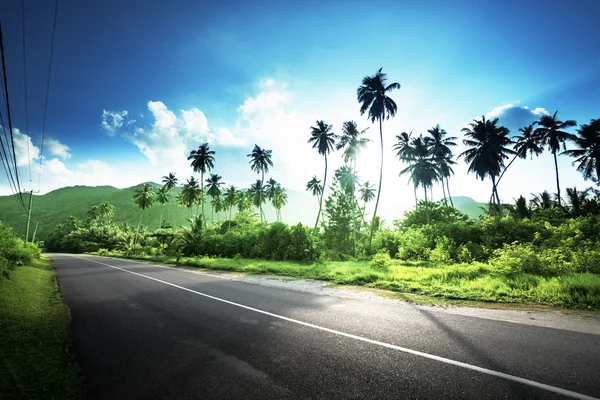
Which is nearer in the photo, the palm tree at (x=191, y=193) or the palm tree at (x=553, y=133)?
the palm tree at (x=553, y=133)

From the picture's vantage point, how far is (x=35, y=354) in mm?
5000

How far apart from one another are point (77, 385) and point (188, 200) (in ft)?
195

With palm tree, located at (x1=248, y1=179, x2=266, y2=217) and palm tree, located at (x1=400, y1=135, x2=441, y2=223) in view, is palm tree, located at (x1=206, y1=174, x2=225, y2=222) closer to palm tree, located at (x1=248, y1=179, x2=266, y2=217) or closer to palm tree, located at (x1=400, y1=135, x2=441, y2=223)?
palm tree, located at (x1=248, y1=179, x2=266, y2=217)

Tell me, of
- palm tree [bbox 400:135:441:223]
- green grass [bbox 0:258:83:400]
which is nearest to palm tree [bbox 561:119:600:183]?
palm tree [bbox 400:135:441:223]

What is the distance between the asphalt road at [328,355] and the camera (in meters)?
3.55

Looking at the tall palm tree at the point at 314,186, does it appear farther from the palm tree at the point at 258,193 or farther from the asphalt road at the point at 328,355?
the asphalt road at the point at 328,355

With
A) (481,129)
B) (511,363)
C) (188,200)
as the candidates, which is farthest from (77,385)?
(188,200)

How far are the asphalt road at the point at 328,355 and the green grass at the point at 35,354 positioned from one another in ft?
0.93

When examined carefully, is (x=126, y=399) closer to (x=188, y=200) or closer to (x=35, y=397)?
(x=35, y=397)

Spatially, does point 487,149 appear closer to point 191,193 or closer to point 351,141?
point 351,141

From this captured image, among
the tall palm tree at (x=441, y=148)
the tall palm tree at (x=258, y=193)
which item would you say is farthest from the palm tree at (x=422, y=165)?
the tall palm tree at (x=258, y=193)

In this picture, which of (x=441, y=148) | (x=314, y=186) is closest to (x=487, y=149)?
(x=441, y=148)

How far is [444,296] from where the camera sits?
361 inches

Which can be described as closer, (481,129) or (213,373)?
(213,373)
